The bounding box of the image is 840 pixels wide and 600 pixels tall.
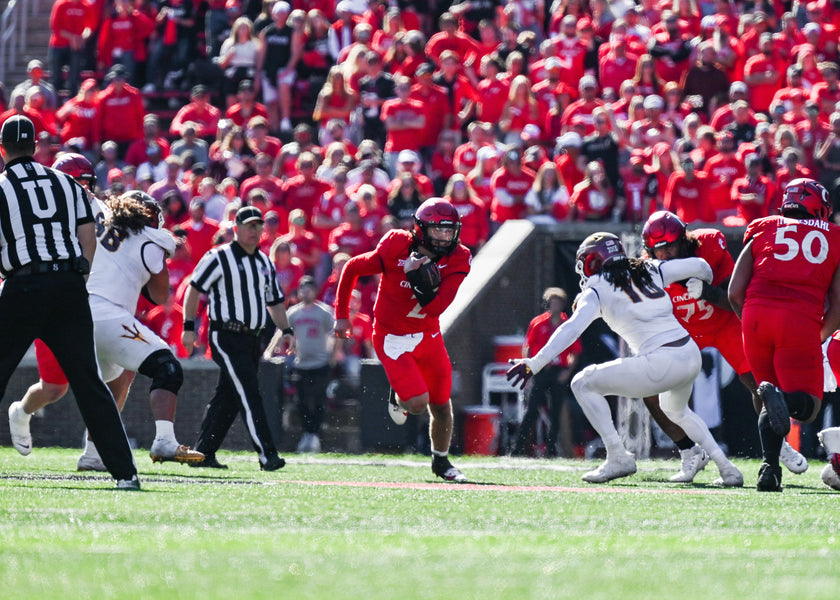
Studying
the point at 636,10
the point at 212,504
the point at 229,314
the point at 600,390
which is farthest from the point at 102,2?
the point at 212,504

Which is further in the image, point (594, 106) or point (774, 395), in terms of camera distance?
point (594, 106)

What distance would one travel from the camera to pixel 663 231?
34.2 ft

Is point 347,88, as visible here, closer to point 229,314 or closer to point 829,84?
point 829,84

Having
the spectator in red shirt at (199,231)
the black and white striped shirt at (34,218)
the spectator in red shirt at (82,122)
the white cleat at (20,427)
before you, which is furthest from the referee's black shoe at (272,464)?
the spectator in red shirt at (82,122)

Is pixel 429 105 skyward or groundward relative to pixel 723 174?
skyward

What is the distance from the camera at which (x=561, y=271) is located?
48.5 ft

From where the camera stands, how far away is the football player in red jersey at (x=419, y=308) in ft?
33.2

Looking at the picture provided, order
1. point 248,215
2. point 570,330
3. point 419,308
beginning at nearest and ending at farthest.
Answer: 1. point 570,330
2. point 419,308
3. point 248,215

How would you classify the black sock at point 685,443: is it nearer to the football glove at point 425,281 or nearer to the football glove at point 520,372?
the football glove at point 520,372

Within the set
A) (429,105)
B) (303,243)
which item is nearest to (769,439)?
(303,243)

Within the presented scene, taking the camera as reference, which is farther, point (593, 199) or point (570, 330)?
point (593, 199)

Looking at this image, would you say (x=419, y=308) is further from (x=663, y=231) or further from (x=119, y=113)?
(x=119, y=113)

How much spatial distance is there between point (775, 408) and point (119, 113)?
11.9 m

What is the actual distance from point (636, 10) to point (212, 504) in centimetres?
1260
